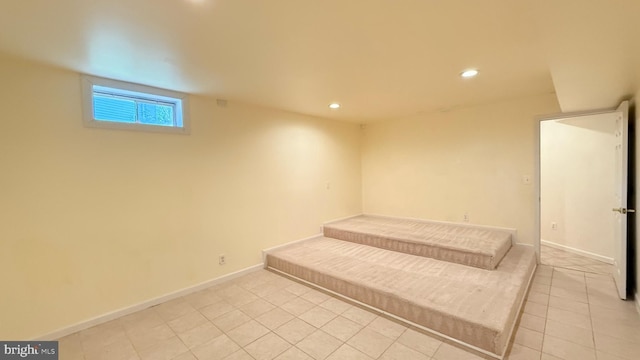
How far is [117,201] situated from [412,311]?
304 centimetres

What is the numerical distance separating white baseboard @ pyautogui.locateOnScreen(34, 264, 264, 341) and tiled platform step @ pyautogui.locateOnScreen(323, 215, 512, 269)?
68.3 inches

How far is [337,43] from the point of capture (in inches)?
79.0

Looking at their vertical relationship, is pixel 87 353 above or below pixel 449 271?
below

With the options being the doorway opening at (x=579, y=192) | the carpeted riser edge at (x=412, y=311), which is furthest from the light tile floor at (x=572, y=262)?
the carpeted riser edge at (x=412, y=311)

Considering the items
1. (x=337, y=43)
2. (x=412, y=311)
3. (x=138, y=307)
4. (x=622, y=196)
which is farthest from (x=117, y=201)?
(x=622, y=196)

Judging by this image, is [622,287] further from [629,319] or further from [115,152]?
[115,152]

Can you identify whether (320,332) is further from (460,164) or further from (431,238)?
(460,164)

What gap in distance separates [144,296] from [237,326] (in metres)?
1.19

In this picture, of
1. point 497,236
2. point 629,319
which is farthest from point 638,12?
point 497,236

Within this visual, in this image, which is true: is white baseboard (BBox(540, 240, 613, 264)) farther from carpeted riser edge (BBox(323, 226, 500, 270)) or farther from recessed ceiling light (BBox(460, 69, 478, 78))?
recessed ceiling light (BBox(460, 69, 478, 78))

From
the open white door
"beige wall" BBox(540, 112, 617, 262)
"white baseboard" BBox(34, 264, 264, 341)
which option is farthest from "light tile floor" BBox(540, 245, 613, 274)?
"white baseboard" BBox(34, 264, 264, 341)

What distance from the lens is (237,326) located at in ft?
8.33

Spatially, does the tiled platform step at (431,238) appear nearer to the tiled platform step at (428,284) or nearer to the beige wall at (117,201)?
the tiled platform step at (428,284)

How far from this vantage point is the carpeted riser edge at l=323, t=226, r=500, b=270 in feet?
10.6
